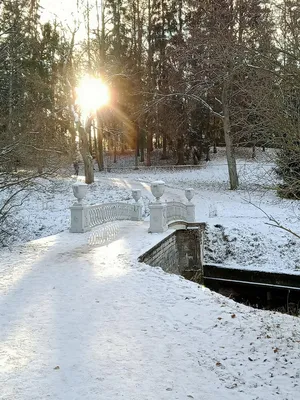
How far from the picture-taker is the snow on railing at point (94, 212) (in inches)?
396

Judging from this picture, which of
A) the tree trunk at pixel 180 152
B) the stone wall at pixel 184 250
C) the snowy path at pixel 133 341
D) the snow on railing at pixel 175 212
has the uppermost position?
the tree trunk at pixel 180 152

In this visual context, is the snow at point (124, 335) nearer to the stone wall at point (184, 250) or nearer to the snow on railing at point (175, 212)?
the stone wall at point (184, 250)

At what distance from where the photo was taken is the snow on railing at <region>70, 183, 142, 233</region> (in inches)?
396

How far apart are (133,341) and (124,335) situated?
16 cm

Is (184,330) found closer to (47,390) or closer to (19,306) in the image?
(47,390)

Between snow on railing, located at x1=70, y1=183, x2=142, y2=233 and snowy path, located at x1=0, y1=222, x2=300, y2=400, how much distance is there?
3602 mm

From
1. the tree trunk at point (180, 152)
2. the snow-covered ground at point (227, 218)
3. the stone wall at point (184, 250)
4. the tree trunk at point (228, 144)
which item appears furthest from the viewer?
the tree trunk at point (180, 152)

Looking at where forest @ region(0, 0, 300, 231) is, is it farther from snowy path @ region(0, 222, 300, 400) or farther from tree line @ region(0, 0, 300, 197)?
snowy path @ region(0, 222, 300, 400)

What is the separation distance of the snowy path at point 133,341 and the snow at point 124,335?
0.04ft

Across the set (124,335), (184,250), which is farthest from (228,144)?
(124,335)

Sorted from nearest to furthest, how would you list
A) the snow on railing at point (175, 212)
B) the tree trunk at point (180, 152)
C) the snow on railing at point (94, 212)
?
the snow on railing at point (94, 212), the snow on railing at point (175, 212), the tree trunk at point (180, 152)

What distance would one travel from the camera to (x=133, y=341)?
4.00m

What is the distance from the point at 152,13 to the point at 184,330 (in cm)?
3081

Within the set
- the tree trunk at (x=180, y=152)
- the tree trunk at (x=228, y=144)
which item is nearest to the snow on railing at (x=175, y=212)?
the tree trunk at (x=228, y=144)
